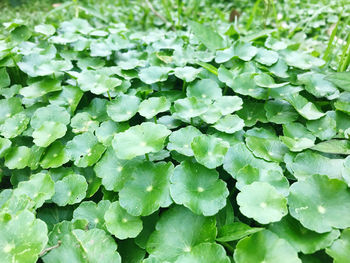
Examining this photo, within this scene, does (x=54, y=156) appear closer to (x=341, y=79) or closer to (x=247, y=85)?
(x=247, y=85)

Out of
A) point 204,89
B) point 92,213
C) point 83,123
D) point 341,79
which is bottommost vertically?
point 92,213

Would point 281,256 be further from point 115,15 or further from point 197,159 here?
point 115,15

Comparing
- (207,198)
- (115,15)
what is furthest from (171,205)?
(115,15)

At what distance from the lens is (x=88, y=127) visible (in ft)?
4.52

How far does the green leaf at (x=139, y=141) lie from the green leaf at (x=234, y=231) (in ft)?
1.18

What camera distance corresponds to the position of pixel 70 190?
1180 millimetres

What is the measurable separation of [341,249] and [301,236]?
0.11 metres

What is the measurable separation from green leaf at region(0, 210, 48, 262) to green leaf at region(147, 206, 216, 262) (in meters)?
0.34

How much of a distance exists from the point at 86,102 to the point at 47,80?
9.5 inches

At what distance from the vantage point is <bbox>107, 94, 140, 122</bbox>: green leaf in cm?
136

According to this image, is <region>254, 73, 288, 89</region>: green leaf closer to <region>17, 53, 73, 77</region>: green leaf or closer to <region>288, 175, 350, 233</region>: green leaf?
<region>288, 175, 350, 233</region>: green leaf

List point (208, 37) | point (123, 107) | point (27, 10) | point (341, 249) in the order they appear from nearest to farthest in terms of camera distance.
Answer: point (341, 249) < point (123, 107) < point (208, 37) < point (27, 10)

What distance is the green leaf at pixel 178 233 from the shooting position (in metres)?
0.96

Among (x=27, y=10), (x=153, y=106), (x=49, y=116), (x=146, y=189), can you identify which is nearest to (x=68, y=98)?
(x=49, y=116)
